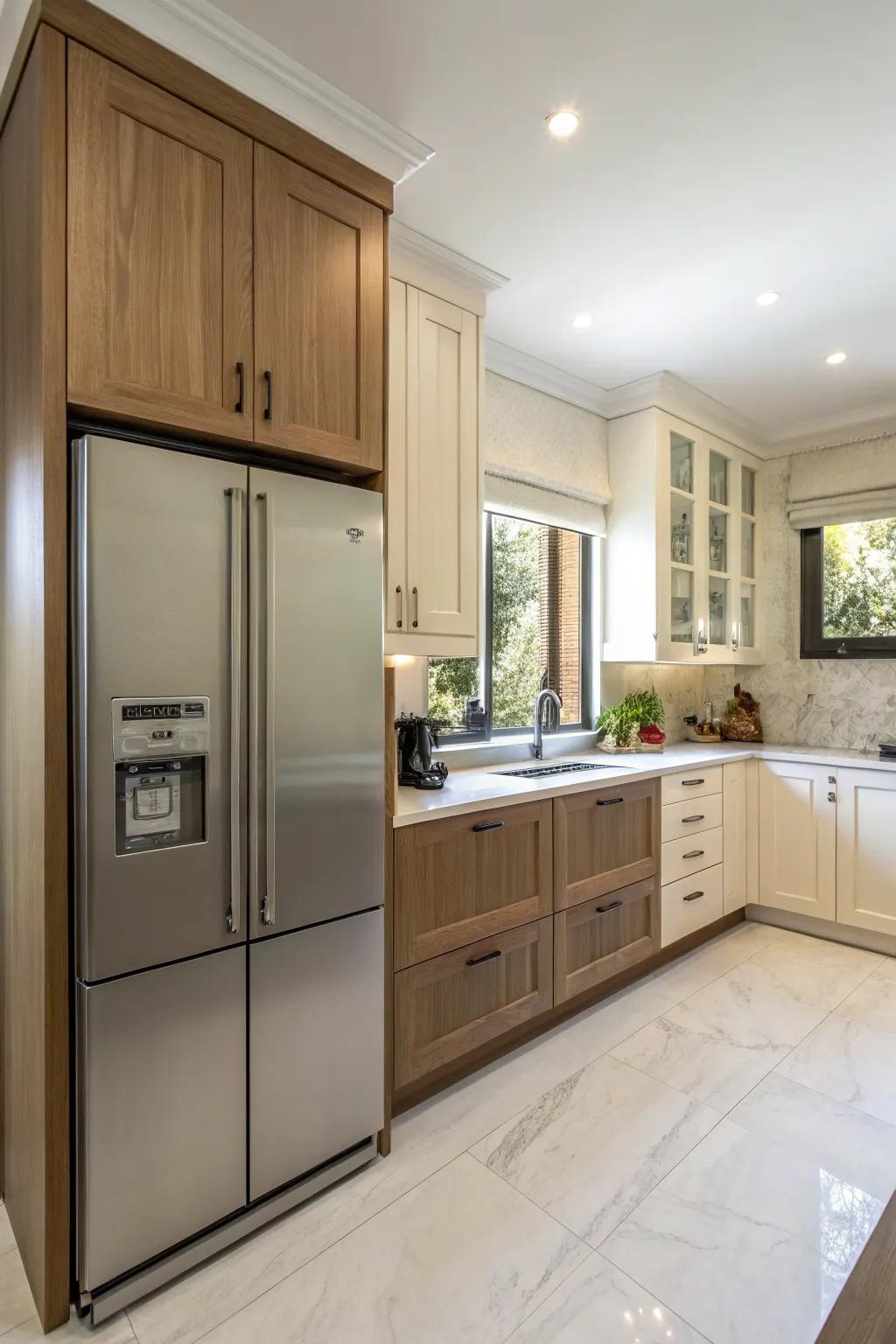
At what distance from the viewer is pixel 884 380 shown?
350 centimetres

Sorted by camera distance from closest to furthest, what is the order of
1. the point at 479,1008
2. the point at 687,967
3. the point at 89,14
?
the point at 89,14
the point at 479,1008
the point at 687,967

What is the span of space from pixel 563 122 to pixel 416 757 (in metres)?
1.94

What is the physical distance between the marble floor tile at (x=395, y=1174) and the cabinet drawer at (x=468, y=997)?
13 cm

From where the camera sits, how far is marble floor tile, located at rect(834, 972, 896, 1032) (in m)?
2.74

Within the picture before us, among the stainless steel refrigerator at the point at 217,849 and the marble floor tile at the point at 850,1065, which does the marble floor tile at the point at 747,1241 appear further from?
the stainless steel refrigerator at the point at 217,849

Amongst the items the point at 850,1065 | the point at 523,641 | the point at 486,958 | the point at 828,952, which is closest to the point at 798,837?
the point at 828,952

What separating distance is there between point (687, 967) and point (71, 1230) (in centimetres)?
256

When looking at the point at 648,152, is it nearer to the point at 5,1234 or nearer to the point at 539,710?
the point at 539,710

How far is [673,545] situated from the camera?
3.71 m

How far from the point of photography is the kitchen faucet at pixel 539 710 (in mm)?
3262

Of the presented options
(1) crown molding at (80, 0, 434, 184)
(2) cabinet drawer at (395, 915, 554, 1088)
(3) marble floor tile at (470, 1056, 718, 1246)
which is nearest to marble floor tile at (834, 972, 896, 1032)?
(3) marble floor tile at (470, 1056, 718, 1246)

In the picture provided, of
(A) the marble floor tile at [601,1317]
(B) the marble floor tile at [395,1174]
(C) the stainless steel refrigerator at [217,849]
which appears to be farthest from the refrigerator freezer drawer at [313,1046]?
(A) the marble floor tile at [601,1317]

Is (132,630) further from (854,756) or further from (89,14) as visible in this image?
(854,756)

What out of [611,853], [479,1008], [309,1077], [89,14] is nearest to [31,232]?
[89,14]
